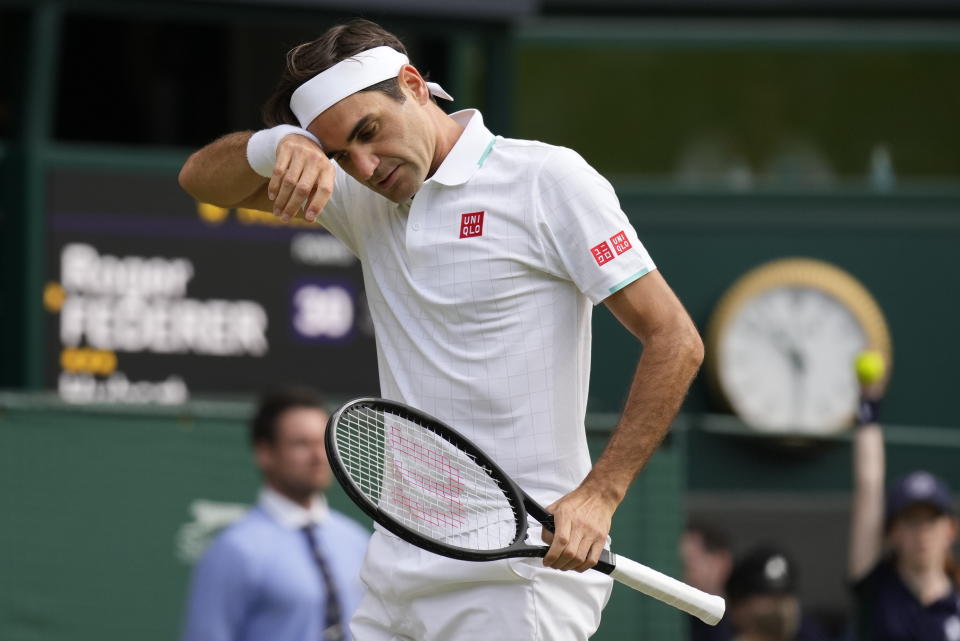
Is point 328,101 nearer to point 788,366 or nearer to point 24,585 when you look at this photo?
point 24,585

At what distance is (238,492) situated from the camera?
6.65m

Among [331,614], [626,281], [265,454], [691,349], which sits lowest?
[331,614]

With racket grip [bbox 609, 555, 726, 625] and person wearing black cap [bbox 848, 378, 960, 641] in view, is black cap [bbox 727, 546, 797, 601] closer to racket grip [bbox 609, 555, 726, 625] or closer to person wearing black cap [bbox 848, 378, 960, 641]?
person wearing black cap [bbox 848, 378, 960, 641]

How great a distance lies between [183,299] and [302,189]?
458 centimetres

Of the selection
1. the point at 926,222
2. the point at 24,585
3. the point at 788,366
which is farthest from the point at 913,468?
the point at 24,585

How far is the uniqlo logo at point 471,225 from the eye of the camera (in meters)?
3.49

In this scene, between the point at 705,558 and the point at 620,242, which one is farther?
the point at 705,558

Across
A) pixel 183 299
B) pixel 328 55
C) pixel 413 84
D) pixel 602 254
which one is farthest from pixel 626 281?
pixel 183 299

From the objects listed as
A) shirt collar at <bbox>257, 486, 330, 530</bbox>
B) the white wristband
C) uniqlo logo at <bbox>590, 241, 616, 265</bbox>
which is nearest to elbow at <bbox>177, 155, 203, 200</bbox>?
the white wristband

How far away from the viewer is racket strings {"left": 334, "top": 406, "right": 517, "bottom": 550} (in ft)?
11.3

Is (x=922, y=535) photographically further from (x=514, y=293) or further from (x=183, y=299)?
(x=514, y=293)

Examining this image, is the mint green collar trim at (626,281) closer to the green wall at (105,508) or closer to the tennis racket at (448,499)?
the tennis racket at (448,499)

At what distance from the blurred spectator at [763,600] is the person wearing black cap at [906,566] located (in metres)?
0.27

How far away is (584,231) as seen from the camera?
3.40 meters
